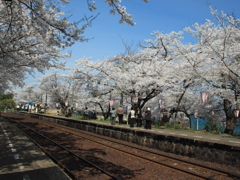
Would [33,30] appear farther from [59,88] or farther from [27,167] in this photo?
[59,88]

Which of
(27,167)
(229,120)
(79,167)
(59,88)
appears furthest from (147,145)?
(59,88)

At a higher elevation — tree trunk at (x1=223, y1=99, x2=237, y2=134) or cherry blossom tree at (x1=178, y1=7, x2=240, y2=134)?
cherry blossom tree at (x1=178, y1=7, x2=240, y2=134)

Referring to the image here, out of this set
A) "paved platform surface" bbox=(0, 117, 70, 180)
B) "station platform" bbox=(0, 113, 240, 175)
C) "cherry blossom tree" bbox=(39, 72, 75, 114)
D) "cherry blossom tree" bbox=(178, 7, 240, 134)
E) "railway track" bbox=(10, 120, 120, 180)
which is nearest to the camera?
"paved platform surface" bbox=(0, 117, 70, 180)

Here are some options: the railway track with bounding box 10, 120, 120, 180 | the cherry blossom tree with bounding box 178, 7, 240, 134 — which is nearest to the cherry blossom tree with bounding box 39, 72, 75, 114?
the cherry blossom tree with bounding box 178, 7, 240, 134

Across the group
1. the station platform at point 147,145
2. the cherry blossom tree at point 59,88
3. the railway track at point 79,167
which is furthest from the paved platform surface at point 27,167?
the cherry blossom tree at point 59,88

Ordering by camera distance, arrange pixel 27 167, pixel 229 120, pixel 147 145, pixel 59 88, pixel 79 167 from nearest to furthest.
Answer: pixel 27 167
pixel 79 167
pixel 147 145
pixel 229 120
pixel 59 88

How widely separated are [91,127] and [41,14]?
1288 centimetres

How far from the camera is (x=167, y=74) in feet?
62.5

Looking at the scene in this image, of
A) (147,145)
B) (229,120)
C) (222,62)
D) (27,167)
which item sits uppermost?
(222,62)

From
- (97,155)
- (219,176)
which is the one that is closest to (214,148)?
(219,176)

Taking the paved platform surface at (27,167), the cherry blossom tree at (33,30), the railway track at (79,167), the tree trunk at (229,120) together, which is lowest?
the railway track at (79,167)

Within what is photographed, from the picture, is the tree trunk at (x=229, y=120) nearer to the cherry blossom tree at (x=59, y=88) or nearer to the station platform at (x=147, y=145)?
the station platform at (x=147, y=145)

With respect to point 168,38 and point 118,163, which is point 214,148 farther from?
point 168,38

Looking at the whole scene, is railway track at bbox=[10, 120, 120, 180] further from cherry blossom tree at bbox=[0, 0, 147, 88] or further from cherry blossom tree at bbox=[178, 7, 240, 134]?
cherry blossom tree at bbox=[178, 7, 240, 134]
